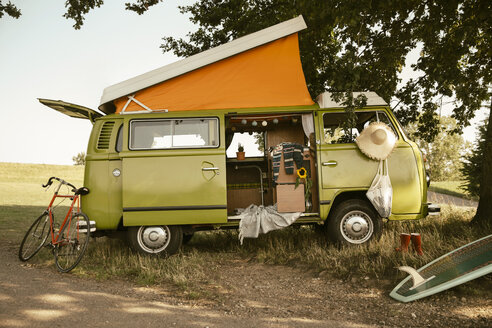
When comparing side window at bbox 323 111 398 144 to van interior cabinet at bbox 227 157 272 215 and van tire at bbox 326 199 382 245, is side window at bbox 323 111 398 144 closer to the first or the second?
van tire at bbox 326 199 382 245

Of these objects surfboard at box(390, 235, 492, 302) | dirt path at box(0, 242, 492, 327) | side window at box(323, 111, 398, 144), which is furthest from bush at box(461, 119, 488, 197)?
dirt path at box(0, 242, 492, 327)

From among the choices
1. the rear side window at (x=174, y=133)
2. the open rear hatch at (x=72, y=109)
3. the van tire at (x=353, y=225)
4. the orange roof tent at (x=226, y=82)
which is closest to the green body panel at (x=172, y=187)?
the rear side window at (x=174, y=133)

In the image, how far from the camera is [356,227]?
627 cm

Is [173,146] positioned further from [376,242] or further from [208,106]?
[376,242]

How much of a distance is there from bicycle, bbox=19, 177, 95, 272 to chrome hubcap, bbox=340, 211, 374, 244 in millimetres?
3895

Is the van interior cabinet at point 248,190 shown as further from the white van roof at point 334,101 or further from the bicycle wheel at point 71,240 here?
the bicycle wheel at point 71,240

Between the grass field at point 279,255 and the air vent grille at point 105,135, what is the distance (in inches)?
68.3

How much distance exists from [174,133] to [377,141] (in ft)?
10.4

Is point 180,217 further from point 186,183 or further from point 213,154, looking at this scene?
point 213,154

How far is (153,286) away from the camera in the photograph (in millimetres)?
5074

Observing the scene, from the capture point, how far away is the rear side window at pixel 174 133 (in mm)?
6301

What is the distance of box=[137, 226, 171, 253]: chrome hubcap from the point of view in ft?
20.5

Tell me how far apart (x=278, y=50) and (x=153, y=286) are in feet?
13.9

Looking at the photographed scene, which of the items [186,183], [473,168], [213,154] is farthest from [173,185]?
[473,168]
